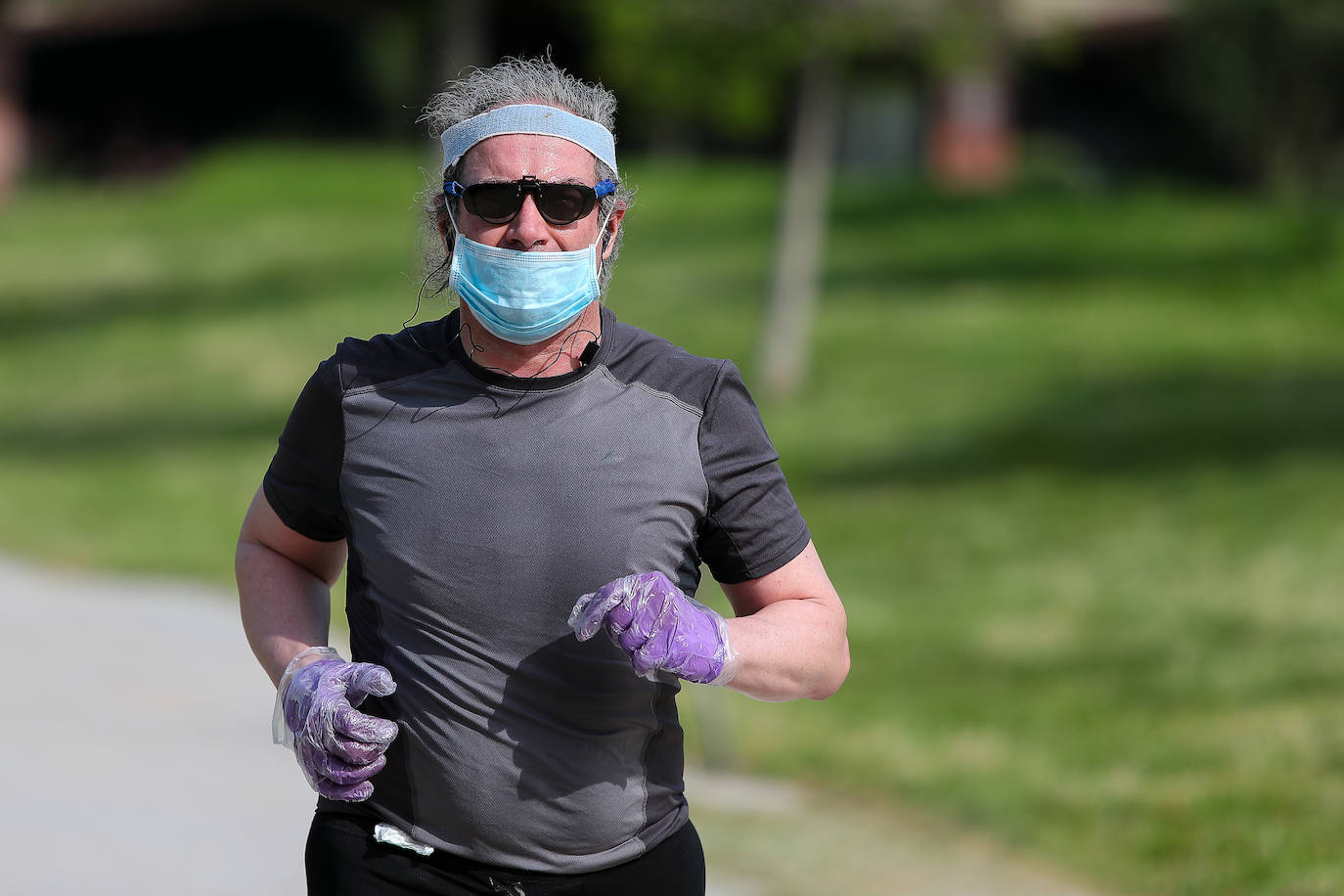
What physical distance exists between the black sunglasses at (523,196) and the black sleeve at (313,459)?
33 centimetres

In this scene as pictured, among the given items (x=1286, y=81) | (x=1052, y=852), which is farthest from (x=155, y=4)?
(x=1052, y=852)

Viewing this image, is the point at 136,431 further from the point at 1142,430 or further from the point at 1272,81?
the point at 1272,81

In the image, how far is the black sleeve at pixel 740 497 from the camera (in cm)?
256

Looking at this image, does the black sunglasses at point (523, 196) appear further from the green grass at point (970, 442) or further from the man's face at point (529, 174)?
the green grass at point (970, 442)

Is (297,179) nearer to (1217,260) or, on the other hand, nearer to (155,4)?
(155,4)

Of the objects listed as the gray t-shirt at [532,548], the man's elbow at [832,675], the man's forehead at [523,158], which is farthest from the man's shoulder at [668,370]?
the man's elbow at [832,675]

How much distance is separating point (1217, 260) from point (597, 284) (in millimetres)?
16980

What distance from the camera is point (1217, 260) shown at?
60.5 feet

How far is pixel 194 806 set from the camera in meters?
6.03

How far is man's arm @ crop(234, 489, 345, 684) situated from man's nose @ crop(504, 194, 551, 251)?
0.60 m

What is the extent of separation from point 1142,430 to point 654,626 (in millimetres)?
12539

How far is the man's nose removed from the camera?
2.59 meters

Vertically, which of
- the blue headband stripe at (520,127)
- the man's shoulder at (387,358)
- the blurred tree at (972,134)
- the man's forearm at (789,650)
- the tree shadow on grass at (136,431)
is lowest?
the tree shadow on grass at (136,431)

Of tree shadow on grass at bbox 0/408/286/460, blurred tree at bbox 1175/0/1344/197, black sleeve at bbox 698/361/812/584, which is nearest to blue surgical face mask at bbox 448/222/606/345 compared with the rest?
black sleeve at bbox 698/361/812/584
